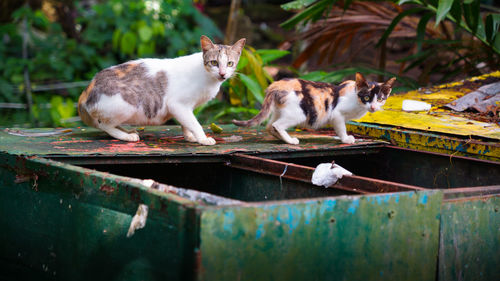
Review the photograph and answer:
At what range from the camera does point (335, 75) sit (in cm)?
548

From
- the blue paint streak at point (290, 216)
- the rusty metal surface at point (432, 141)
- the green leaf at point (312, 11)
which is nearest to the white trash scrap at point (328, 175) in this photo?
the blue paint streak at point (290, 216)

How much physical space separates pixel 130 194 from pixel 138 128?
2.31 metres

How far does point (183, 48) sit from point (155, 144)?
197 inches

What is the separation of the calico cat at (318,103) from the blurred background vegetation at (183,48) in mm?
1575

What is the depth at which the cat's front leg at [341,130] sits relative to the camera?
147 inches

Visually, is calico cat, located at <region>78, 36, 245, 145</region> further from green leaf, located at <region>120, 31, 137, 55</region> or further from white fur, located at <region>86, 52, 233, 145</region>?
green leaf, located at <region>120, 31, 137, 55</region>

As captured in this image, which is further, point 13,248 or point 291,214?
point 13,248

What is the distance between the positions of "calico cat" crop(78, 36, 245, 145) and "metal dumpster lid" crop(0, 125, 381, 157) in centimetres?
14

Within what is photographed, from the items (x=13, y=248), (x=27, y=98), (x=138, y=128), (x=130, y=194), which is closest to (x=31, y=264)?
(x=13, y=248)

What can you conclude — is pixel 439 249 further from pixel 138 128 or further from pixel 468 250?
pixel 138 128

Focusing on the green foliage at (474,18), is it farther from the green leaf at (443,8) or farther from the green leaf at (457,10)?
the green leaf at (443,8)

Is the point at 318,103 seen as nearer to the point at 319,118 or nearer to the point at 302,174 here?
the point at 319,118

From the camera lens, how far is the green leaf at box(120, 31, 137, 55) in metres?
8.13

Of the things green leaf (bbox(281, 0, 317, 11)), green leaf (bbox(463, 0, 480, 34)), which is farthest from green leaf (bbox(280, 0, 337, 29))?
green leaf (bbox(463, 0, 480, 34))
